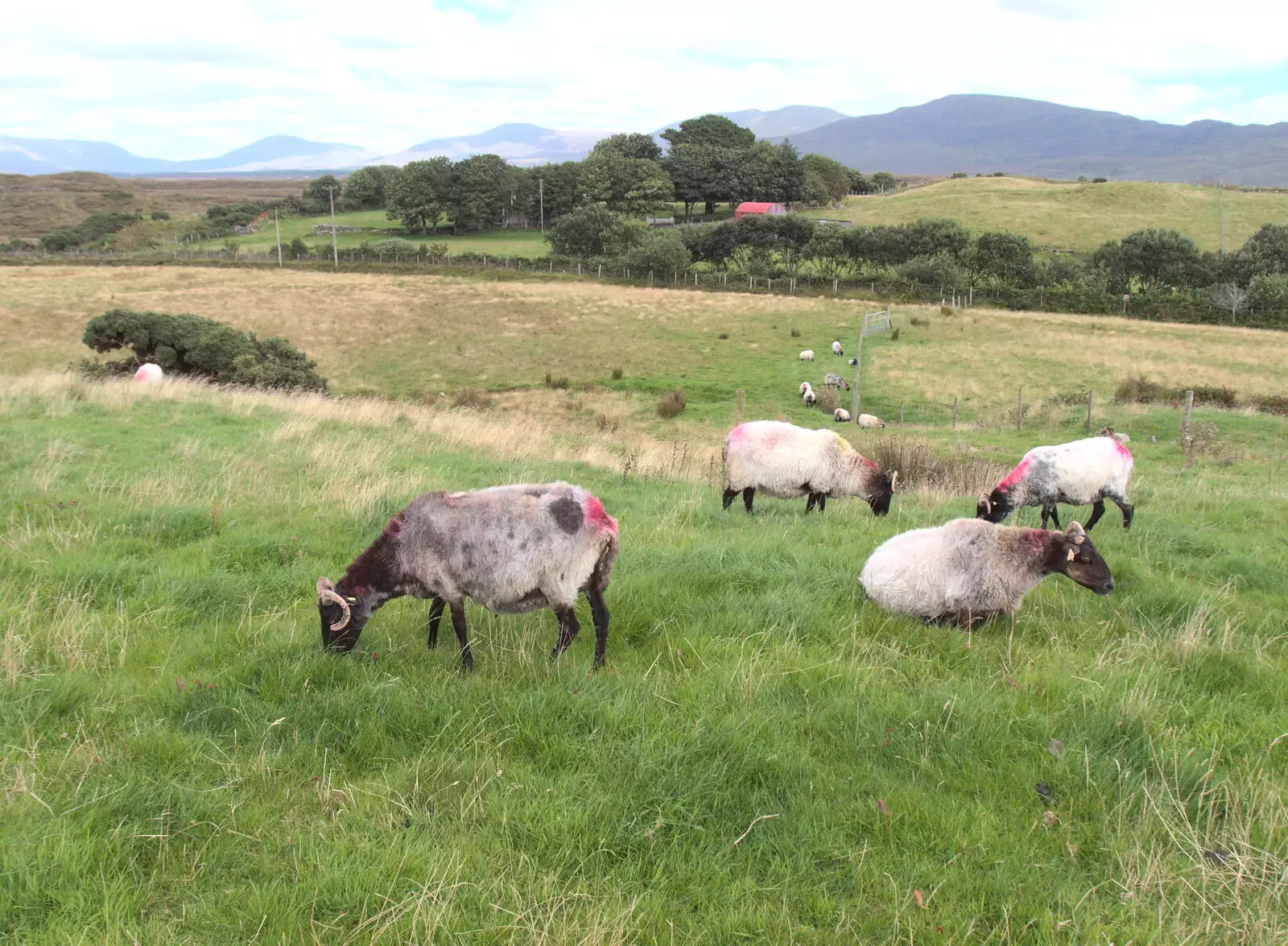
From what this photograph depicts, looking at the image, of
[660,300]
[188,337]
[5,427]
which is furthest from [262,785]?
[660,300]

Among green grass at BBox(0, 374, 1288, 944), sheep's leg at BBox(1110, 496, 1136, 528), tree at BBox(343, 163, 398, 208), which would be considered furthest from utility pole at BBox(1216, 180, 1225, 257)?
tree at BBox(343, 163, 398, 208)

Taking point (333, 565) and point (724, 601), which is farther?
point (333, 565)

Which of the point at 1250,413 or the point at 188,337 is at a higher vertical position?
the point at 188,337

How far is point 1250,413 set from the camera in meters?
25.9

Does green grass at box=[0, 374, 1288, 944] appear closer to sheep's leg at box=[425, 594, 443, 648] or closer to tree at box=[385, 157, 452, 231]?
sheep's leg at box=[425, 594, 443, 648]

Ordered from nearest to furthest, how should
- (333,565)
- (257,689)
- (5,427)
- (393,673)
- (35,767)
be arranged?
(35,767)
(257,689)
(393,673)
(333,565)
(5,427)

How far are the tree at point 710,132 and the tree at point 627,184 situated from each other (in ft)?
97.8

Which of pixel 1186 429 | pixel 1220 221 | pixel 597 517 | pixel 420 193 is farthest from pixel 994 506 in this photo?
pixel 1220 221

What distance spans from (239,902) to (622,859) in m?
1.76

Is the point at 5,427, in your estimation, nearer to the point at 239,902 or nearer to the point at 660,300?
the point at 239,902

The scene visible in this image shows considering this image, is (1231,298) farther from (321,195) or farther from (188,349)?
(321,195)

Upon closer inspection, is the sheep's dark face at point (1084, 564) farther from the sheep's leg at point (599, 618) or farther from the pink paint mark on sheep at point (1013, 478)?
the sheep's leg at point (599, 618)

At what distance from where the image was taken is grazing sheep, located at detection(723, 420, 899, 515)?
443 inches

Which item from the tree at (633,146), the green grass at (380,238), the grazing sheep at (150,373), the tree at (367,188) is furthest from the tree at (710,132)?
the grazing sheep at (150,373)
